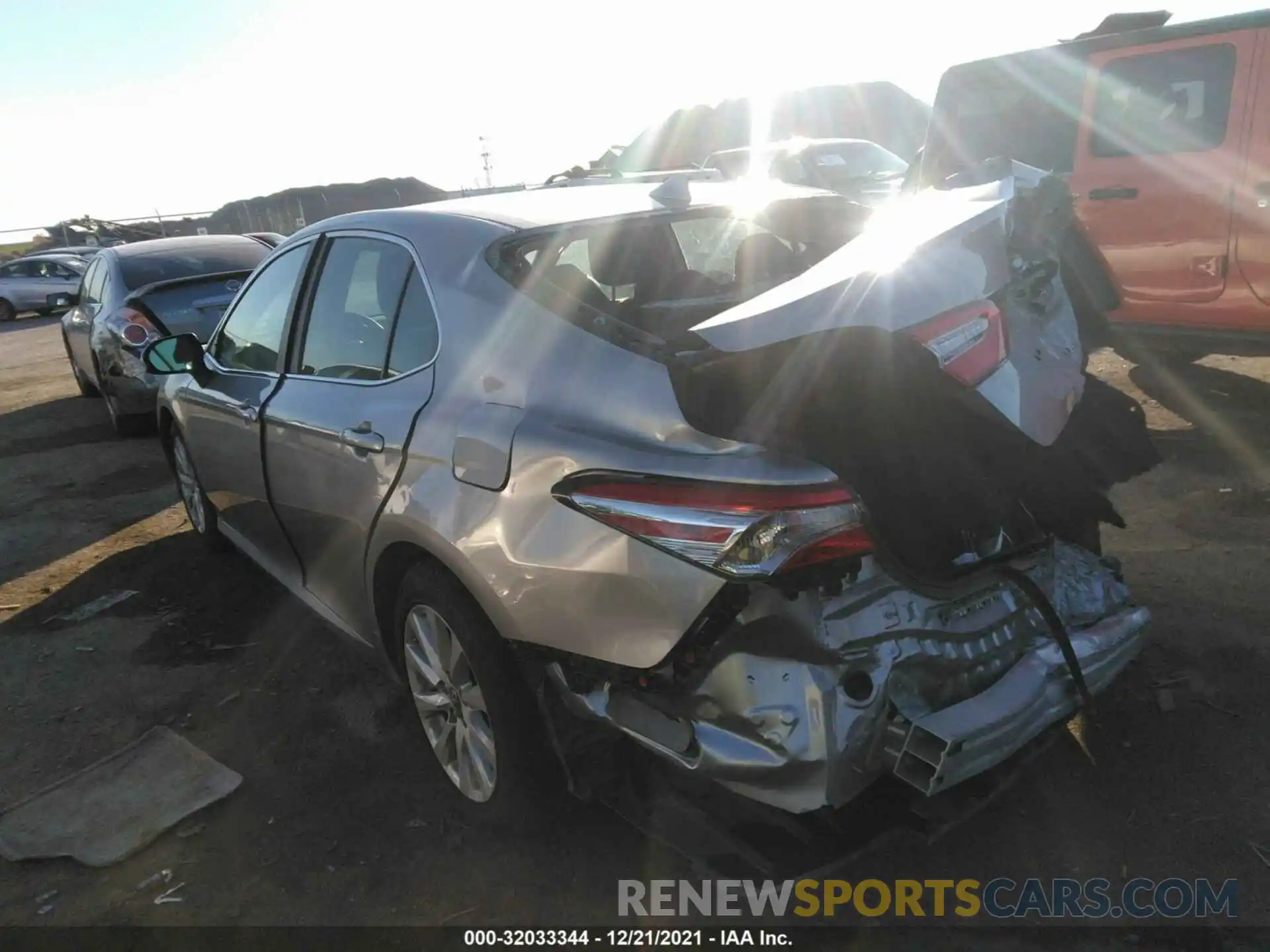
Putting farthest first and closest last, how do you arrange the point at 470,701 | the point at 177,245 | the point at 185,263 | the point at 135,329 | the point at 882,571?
the point at 177,245 → the point at 185,263 → the point at 135,329 → the point at 470,701 → the point at 882,571

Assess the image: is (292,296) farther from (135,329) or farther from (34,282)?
(34,282)

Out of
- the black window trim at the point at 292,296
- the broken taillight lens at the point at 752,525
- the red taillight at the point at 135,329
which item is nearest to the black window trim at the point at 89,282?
the red taillight at the point at 135,329

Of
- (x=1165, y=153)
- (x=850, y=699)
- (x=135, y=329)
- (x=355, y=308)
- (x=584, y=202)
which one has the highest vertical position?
(x=584, y=202)

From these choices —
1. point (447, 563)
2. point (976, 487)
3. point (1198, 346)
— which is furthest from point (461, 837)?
point (1198, 346)

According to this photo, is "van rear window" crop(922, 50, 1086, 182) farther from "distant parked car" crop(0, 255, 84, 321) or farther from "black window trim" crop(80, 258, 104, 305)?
"distant parked car" crop(0, 255, 84, 321)

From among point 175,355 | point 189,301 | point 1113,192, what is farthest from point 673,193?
point 189,301

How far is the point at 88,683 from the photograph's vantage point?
397 centimetres

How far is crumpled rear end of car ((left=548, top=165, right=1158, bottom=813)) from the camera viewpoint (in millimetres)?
1963

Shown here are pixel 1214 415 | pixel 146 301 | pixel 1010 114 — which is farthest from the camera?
pixel 146 301

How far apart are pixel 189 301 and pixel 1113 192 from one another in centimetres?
667

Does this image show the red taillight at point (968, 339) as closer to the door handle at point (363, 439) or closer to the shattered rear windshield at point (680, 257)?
the shattered rear windshield at point (680, 257)

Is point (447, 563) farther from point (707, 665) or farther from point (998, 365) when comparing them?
point (998, 365)

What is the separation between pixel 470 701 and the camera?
2.62 meters

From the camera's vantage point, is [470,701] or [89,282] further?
[89,282]
